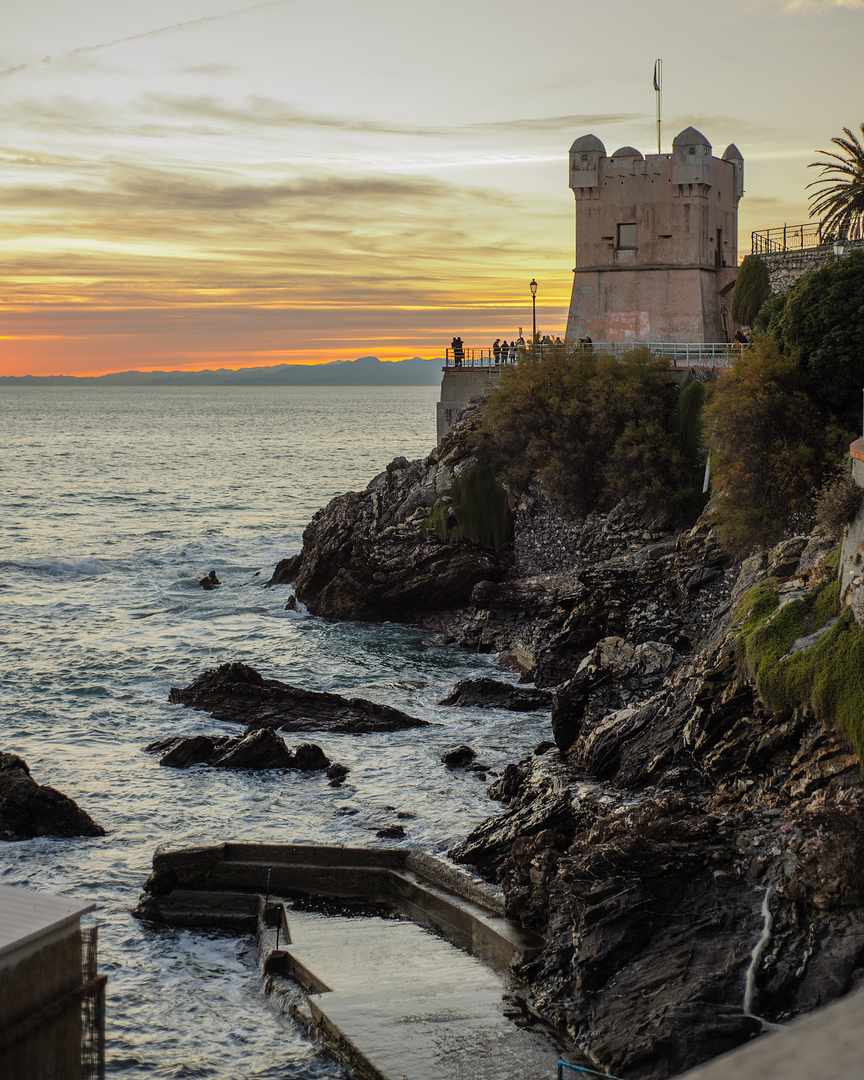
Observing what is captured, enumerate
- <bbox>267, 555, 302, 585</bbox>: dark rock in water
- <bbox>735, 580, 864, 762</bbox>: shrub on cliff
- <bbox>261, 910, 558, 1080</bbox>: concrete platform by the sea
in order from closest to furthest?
<bbox>261, 910, 558, 1080</bbox>: concrete platform by the sea, <bbox>735, 580, 864, 762</bbox>: shrub on cliff, <bbox>267, 555, 302, 585</bbox>: dark rock in water

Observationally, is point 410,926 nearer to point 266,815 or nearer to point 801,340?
point 266,815

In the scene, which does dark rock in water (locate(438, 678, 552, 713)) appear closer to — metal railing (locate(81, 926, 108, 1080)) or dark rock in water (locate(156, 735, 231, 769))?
dark rock in water (locate(156, 735, 231, 769))

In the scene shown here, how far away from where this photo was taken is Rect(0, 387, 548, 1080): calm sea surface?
571 inches

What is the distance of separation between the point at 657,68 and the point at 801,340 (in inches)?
968

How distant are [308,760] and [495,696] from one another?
6878 mm

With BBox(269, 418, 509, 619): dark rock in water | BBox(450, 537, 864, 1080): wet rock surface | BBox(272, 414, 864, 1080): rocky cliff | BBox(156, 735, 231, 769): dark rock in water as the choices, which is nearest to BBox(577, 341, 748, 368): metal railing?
BBox(269, 418, 509, 619): dark rock in water

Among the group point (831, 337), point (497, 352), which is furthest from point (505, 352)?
point (831, 337)

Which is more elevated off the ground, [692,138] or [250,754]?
[692,138]

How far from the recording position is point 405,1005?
44.4 ft

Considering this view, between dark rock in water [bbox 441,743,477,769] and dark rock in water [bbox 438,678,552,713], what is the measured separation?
4172mm

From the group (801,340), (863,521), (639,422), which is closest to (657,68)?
(639,422)

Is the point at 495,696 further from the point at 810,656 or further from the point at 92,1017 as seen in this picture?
the point at 92,1017

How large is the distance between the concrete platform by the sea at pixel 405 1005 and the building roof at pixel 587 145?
42755mm

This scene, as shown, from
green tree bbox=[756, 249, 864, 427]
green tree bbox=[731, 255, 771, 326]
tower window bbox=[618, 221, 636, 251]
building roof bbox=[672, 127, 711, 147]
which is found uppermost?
building roof bbox=[672, 127, 711, 147]
